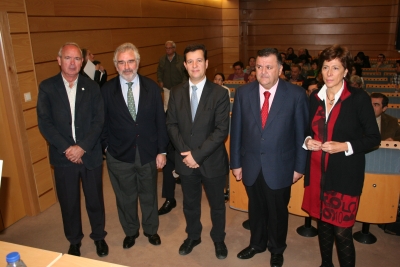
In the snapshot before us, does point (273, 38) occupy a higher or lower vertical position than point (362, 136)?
higher

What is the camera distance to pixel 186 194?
2.74 metres

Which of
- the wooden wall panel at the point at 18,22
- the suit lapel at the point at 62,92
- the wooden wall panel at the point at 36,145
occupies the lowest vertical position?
the wooden wall panel at the point at 36,145

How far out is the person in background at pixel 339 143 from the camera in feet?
6.82

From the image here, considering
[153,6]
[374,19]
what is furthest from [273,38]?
[153,6]

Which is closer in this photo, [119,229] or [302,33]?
[119,229]

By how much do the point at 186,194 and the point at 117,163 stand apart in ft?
2.02

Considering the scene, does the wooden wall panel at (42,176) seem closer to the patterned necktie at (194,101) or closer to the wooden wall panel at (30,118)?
the wooden wall panel at (30,118)

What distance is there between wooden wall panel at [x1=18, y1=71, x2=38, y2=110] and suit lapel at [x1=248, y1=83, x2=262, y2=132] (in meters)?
2.32

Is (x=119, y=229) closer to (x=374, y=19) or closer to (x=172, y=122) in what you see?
(x=172, y=122)

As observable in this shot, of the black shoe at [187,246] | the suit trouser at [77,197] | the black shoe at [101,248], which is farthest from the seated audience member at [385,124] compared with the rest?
the black shoe at [101,248]

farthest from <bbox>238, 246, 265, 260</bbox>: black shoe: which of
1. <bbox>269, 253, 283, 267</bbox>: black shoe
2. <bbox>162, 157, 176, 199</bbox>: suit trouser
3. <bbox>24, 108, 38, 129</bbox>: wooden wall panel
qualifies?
<bbox>24, 108, 38, 129</bbox>: wooden wall panel

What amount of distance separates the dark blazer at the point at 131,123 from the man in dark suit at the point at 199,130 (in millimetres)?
164

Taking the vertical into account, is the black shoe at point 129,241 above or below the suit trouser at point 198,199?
below

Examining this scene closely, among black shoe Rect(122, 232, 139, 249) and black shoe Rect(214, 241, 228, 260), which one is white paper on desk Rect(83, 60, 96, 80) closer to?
black shoe Rect(122, 232, 139, 249)
